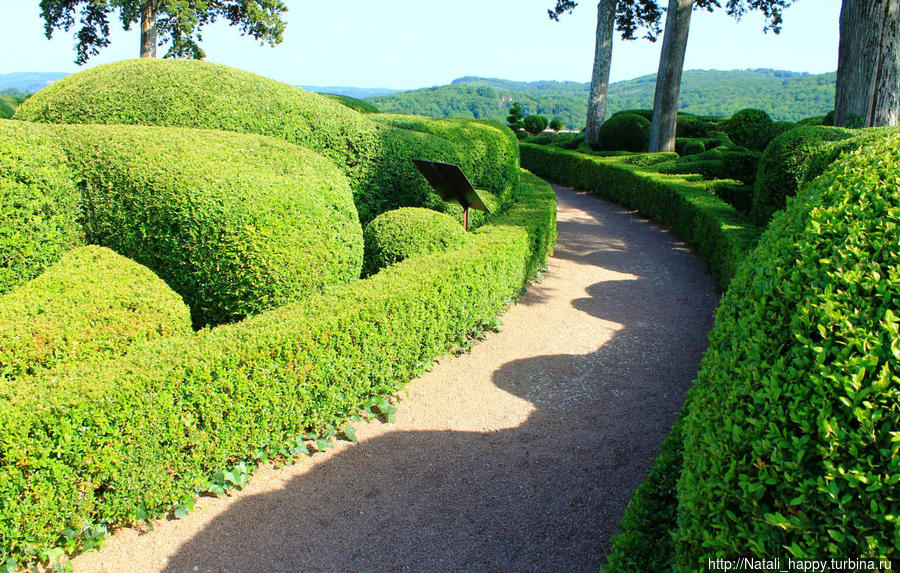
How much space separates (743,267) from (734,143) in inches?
810

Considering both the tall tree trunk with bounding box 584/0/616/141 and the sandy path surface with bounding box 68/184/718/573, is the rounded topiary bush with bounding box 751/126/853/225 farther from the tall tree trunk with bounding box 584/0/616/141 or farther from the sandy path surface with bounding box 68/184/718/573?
the tall tree trunk with bounding box 584/0/616/141

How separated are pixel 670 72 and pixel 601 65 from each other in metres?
5.33

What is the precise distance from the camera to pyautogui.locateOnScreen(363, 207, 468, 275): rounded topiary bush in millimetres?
7062

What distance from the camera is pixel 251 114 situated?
741 centimetres

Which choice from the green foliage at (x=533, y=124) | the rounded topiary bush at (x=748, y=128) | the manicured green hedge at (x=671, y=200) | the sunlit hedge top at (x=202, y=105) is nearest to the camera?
the sunlit hedge top at (x=202, y=105)

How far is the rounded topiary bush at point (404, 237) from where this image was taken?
23.2ft

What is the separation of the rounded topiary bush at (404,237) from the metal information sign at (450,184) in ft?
1.57

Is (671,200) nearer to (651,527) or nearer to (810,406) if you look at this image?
(651,527)

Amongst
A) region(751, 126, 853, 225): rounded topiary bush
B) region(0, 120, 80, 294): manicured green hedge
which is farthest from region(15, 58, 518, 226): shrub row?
region(751, 126, 853, 225): rounded topiary bush

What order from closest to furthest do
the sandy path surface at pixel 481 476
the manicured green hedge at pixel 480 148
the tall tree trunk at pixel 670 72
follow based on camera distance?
1. the sandy path surface at pixel 481 476
2. the manicured green hedge at pixel 480 148
3. the tall tree trunk at pixel 670 72

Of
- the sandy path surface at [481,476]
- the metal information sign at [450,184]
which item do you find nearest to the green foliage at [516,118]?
the metal information sign at [450,184]

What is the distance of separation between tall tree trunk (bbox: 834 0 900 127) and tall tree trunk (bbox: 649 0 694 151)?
642 centimetres

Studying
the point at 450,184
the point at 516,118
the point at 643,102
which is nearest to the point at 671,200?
the point at 450,184

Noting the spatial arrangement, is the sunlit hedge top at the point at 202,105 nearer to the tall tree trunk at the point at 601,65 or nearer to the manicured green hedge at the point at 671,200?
the manicured green hedge at the point at 671,200
